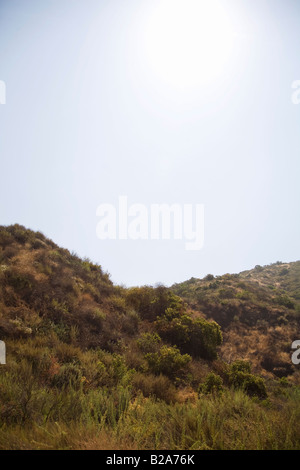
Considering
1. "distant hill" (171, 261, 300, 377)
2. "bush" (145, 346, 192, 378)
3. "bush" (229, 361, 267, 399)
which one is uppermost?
"bush" (145, 346, 192, 378)

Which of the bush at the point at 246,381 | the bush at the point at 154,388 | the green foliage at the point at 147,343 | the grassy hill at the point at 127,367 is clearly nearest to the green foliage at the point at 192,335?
the grassy hill at the point at 127,367

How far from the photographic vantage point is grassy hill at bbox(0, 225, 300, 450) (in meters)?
2.85

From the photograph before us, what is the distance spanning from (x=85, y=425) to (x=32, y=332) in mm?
4952

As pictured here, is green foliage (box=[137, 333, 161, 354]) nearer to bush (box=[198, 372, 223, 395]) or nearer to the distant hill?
bush (box=[198, 372, 223, 395])

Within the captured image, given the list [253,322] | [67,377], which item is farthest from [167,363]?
[253,322]

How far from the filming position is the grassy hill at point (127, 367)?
2848 mm

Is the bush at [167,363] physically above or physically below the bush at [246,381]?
above

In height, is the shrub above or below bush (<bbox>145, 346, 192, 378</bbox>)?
above

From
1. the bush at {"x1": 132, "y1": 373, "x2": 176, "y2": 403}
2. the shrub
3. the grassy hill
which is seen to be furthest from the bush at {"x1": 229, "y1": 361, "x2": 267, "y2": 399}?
the shrub

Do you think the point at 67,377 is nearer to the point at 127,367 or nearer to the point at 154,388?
the point at 127,367

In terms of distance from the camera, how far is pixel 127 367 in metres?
6.80

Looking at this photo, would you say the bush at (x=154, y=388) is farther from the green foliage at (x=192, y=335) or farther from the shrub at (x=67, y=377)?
the green foliage at (x=192, y=335)

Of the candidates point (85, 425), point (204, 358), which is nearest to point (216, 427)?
point (85, 425)

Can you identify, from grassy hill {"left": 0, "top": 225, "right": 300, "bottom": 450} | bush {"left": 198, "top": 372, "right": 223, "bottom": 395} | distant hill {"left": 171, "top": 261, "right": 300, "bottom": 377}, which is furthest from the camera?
distant hill {"left": 171, "top": 261, "right": 300, "bottom": 377}
